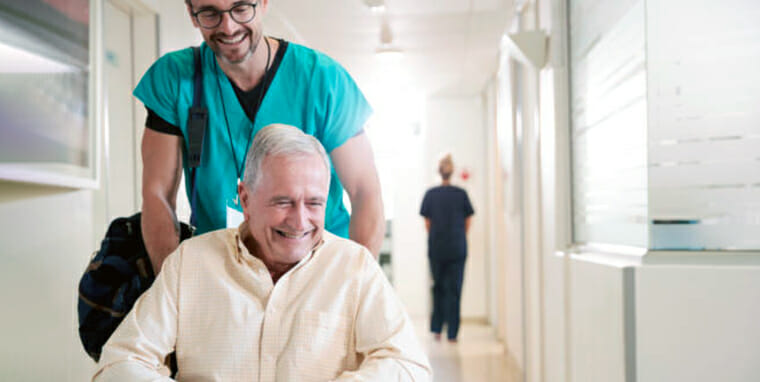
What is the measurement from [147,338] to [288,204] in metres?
0.43

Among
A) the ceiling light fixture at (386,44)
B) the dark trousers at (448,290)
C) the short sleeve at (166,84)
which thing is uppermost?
the ceiling light fixture at (386,44)

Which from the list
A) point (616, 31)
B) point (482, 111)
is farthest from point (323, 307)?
point (482, 111)

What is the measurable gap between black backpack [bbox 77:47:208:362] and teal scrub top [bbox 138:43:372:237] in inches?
1.2

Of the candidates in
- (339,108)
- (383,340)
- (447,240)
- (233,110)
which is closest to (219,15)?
(233,110)

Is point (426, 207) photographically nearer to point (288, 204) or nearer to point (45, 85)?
point (45, 85)

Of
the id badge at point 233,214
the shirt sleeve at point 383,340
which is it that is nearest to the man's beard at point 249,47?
the id badge at point 233,214

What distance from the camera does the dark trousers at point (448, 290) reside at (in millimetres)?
5465

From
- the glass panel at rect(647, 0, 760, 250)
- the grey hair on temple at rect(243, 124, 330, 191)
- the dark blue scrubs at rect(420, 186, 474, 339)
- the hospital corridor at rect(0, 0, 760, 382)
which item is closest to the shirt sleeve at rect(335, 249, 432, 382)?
the hospital corridor at rect(0, 0, 760, 382)

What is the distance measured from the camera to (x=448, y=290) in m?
5.48

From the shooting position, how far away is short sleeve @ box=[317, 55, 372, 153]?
183cm

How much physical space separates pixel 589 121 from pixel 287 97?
1.40 meters

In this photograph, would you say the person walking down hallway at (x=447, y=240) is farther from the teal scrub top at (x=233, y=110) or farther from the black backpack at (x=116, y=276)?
the black backpack at (x=116, y=276)

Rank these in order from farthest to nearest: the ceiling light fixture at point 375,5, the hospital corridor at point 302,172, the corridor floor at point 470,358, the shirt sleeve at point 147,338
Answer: the corridor floor at point 470,358 < the ceiling light fixture at point 375,5 < the hospital corridor at point 302,172 < the shirt sleeve at point 147,338

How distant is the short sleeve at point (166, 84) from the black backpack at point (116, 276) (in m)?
0.06
